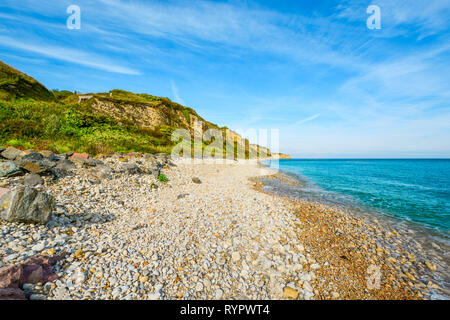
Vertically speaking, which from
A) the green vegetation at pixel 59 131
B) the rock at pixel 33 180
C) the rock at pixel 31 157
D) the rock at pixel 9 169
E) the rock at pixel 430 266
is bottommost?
the rock at pixel 430 266

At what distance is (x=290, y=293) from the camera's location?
4.34 metres

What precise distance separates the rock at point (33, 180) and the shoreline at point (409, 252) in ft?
37.8

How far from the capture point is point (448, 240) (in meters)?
8.39

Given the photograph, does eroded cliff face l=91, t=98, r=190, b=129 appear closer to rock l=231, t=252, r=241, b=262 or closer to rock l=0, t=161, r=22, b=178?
rock l=0, t=161, r=22, b=178

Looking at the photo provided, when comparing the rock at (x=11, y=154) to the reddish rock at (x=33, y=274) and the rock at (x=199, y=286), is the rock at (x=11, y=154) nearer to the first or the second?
the reddish rock at (x=33, y=274)

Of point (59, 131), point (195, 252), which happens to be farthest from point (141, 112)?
point (195, 252)

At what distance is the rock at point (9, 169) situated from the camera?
685 cm

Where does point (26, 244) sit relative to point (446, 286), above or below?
above

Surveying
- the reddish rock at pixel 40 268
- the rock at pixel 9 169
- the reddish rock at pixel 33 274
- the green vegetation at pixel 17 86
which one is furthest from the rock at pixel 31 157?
the green vegetation at pixel 17 86

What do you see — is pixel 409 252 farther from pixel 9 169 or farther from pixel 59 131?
pixel 59 131

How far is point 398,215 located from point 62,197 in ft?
60.6

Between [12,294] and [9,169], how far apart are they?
6.69m
